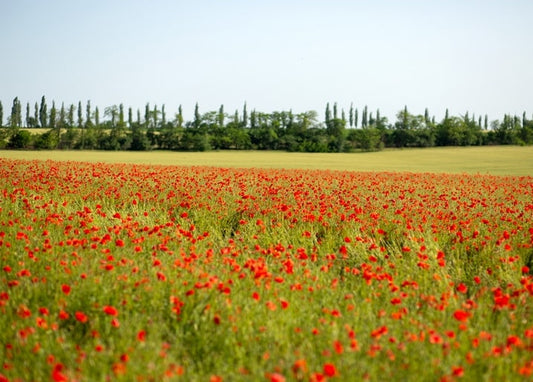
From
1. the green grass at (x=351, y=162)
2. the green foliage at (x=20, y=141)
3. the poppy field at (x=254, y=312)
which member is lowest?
the poppy field at (x=254, y=312)

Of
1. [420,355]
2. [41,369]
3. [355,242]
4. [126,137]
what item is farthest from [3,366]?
[126,137]

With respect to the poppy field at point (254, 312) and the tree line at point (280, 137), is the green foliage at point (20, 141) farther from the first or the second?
the poppy field at point (254, 312)

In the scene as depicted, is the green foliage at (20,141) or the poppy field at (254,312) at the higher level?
the green foliage at (20,141)

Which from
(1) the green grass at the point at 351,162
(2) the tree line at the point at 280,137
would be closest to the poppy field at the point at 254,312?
(1) the green grass at the point at 351,162

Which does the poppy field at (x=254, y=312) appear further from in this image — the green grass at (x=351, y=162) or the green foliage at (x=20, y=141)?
the green foliage at (x=20, y=141)

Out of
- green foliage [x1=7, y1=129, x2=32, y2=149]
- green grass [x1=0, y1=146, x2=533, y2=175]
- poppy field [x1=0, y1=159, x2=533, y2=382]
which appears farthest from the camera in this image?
green foliage [x1=7, y1=129, x2=32, y2=149]

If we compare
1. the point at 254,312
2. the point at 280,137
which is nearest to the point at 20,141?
the point at 280,137

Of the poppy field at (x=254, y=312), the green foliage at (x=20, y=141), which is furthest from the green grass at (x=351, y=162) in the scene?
the poppy field at (x=254, y=312)

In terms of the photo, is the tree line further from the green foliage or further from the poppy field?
the poppy field

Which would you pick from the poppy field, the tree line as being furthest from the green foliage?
the poppy field

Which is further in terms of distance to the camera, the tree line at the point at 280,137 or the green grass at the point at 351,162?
the tree line at the point at 280,137

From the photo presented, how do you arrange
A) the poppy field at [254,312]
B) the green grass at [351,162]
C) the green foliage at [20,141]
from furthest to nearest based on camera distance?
the green foliage at [20,141] < the green grass at [351,162] < the poppy field at [254,312]

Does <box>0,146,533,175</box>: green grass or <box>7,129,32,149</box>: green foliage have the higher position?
<box>7,129,32,149</box>: green foliage

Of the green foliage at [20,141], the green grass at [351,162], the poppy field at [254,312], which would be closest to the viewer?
the poppy field at [254,312]
